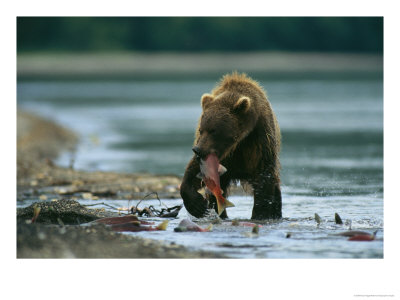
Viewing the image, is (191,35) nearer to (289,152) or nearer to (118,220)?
(289,152)

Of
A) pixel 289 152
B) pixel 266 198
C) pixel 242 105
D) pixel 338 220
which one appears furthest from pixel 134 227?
pixel 289 152

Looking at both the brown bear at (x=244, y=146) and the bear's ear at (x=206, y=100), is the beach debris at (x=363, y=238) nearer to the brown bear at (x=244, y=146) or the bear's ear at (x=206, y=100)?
the brown bear at (x=244, y=146)

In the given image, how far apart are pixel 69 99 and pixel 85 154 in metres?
19.7

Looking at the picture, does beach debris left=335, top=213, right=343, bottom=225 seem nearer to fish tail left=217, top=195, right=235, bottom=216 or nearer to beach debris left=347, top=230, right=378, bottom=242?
beach debris left=347, top=230, right=378, bottom=242

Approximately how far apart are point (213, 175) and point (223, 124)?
55 centimetres

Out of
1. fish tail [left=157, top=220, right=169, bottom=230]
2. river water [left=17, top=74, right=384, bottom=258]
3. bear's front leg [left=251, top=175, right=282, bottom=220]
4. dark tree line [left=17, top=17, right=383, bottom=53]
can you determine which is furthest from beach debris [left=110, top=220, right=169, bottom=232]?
dark tree line [left=17, top=17, right=383, bottom=53]

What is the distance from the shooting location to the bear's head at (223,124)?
7.71m

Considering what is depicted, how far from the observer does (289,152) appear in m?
15.7

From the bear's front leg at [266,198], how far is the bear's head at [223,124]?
0.57 metres

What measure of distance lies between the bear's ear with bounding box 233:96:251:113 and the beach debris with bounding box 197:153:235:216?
0.58m

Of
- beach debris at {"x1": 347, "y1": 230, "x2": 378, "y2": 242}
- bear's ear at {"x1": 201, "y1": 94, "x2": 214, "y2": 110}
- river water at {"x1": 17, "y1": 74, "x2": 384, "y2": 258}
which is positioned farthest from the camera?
bear's ear at {"x1": 201, "y1": 94, "x2": 214, "y2": 110}

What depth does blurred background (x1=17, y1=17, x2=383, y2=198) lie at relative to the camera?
14320 mm

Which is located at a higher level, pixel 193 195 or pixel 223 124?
pixel 223 124
